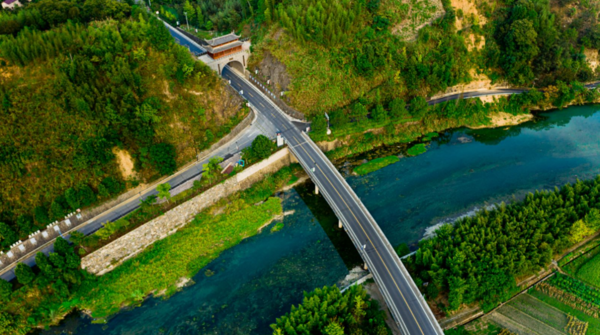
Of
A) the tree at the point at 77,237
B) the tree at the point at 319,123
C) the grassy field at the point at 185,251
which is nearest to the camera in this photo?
the grassy field at the point at 185,251

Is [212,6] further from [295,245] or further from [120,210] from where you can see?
[295,245]

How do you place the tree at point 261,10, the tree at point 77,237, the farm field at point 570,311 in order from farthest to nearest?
the tree at point 261,10, the tree at point 77,237, the farm field at point 570,311

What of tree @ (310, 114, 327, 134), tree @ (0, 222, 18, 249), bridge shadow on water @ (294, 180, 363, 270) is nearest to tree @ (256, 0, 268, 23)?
tree @ (310, 114, 327, 134)

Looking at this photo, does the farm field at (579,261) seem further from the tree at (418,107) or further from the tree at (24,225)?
the tree at (24,225)

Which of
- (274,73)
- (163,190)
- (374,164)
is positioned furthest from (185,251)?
(274,73)

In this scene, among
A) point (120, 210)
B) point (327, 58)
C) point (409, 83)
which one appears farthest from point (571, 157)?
point (120, 210)

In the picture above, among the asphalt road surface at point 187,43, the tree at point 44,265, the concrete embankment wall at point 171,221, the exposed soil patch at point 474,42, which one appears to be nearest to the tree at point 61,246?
the tree at point 44,265
